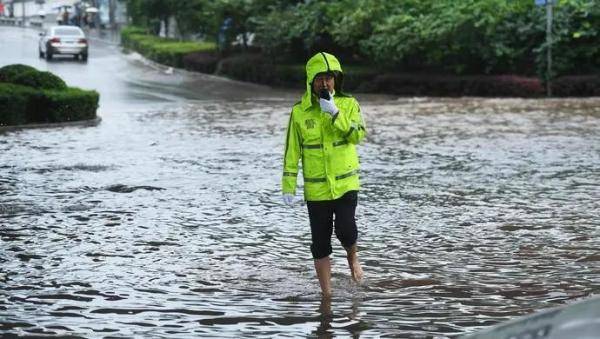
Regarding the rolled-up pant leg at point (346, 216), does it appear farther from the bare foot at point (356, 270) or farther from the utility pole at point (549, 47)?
the utility pole at point (549, 47)

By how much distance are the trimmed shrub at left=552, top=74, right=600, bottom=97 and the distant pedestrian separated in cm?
2465

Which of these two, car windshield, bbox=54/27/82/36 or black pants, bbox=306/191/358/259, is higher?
car windshield, bbox=54/27/82/36

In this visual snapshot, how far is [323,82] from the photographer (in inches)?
298

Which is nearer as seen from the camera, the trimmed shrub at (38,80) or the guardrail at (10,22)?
the trimmed shrub at (38,80)

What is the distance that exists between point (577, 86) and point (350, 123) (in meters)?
25.0

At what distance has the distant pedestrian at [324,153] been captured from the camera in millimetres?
7617

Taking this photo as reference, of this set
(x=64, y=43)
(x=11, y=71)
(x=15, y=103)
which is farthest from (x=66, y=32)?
(x=15, y=103)

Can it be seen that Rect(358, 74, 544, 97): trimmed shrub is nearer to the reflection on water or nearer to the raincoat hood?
the reflection on water

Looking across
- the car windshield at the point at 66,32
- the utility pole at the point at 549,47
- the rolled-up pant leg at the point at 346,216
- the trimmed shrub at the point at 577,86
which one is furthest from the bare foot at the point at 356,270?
the car windshield at the point at 66,32

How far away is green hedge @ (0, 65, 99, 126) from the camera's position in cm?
2275

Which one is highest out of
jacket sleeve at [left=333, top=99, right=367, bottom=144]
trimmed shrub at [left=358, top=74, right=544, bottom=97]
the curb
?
jacket sleeve at [left=333, top=99, right=367, bottom=144]

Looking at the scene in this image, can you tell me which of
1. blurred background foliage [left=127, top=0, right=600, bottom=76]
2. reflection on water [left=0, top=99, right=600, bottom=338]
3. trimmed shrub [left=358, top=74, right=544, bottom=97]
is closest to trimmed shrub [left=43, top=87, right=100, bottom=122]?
reflection on water [left=0, top=99, right=600, bottom=338]

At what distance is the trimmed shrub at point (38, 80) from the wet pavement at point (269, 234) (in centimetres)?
272

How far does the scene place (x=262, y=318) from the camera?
291 inches
